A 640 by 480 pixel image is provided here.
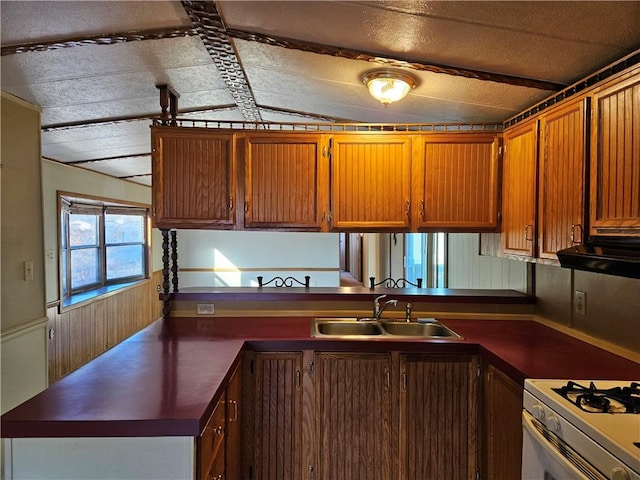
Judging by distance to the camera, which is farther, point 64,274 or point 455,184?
point 64,274

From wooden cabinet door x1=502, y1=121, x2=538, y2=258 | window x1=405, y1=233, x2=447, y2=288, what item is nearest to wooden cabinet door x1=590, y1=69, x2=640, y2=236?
wooden cabinet door x1=502, y1=121, x2=538, y2=258

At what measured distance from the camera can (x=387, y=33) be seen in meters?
1.61

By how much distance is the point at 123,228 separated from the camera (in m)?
5.18

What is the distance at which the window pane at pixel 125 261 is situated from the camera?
493 cm

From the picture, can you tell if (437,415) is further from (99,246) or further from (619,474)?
(99,246)

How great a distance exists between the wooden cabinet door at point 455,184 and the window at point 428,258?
1.82 metres

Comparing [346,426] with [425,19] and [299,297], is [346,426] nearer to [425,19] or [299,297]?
[299,297]

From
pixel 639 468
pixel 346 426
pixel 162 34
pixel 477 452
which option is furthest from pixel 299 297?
pixel 639 468

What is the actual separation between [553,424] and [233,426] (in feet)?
4.45

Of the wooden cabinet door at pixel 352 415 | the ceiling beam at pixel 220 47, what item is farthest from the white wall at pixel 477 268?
the ceiling beam at pixel 220 47

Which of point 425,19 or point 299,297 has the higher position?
point 425,19

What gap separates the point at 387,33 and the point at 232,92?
1282 mm

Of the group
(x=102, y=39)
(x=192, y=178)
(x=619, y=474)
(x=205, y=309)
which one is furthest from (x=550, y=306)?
(x=102, y=39)

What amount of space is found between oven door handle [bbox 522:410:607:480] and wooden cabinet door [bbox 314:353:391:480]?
0.79 meters
